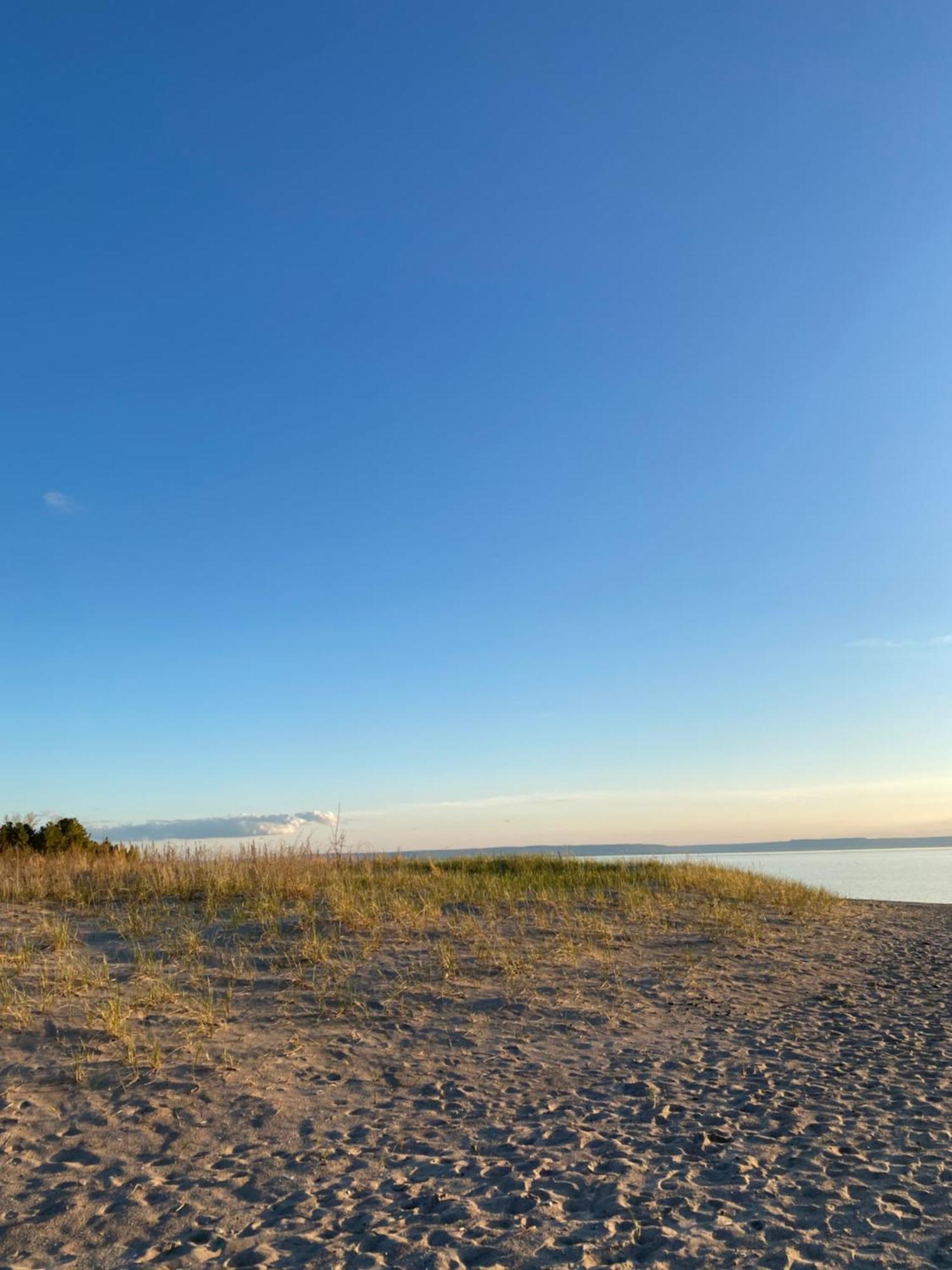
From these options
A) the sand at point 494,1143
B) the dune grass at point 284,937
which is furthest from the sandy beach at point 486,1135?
the dune grass at point 284,937

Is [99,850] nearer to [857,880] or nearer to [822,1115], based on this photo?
[822,1115]

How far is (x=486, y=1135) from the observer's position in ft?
20.6

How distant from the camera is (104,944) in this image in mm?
11156

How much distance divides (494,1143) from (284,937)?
653 cm

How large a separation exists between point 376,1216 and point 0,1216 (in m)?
2.17

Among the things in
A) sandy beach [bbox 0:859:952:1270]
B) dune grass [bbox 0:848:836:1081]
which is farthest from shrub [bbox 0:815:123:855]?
sandy beach [bbox 0:859:952:1270]

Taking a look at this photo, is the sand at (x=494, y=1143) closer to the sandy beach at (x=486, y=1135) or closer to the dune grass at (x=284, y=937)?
the sandy beach at (x=486, y=1135)

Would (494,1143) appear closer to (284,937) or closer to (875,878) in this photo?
(284,937)

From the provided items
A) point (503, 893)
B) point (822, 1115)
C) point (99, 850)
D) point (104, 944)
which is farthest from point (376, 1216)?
point (99, 850)

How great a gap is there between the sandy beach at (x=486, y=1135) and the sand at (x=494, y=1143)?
0.02 metres

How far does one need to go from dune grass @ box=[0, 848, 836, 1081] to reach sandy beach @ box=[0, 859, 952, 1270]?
0.42ft

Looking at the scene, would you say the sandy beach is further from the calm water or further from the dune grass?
the calm water

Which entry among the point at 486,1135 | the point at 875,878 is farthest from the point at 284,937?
the point at 875,878

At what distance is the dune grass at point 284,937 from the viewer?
26.8ft
